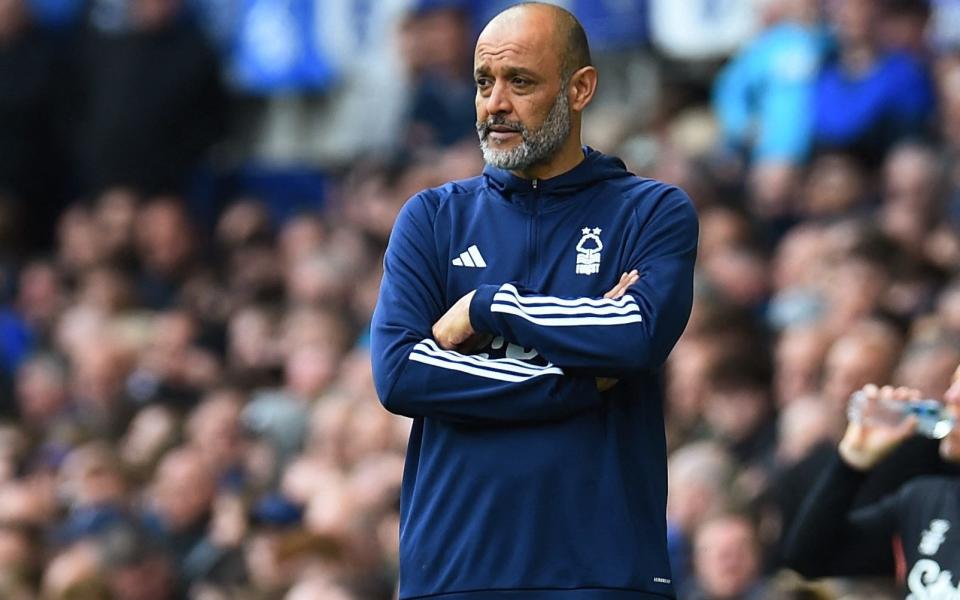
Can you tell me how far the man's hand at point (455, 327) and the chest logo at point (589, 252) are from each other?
242 millimetres

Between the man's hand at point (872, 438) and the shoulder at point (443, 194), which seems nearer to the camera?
the shoulder at point (443, 194)

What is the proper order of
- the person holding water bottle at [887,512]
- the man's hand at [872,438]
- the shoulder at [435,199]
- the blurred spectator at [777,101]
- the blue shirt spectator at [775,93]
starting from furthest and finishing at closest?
the blue shirt spectator at [775,93]
the blurred spectator at [777,101]
the man's hand at [872,438]
the person holding water bottle at [887,512]
the shoulder at [435,199]

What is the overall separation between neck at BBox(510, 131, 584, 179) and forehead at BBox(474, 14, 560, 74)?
0.17 metres

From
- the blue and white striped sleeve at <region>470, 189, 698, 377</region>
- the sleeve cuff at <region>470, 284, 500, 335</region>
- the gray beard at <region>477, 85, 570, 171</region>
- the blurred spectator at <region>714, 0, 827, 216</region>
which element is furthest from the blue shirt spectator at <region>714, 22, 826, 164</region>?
the sleeve cuff at <region>470, 284, 500, 335</region>

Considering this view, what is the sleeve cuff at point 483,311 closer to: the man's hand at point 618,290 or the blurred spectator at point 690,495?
the man's hand at point 618,290

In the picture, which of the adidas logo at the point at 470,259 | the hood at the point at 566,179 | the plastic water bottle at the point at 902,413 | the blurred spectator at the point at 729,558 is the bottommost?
the blurred spectator at the point at 729,558

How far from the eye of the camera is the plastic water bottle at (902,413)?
16.7 ft

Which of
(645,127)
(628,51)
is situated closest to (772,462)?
(645,127)

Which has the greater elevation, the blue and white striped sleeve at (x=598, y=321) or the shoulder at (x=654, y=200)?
the shoulder at (x=654, y=200)

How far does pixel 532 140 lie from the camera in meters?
4.57

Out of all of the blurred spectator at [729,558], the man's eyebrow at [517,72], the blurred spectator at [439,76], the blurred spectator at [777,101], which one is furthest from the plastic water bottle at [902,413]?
the blurred spectator at [439,76]

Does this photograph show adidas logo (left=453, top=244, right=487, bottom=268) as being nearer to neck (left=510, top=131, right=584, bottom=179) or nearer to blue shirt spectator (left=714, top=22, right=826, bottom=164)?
neck (left=510, top=131, right=584, bottom=179)

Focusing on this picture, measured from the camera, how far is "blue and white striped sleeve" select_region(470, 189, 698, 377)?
438 centimetres

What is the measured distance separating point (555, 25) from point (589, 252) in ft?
1.63
